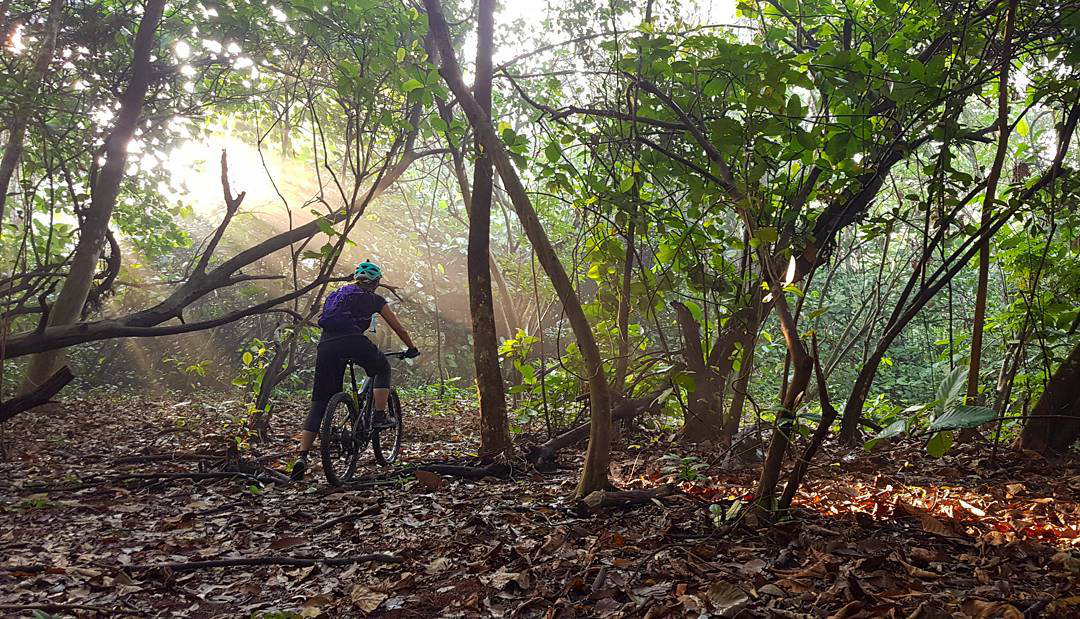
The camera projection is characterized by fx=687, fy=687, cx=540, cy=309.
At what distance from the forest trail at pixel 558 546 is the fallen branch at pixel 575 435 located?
222 mm

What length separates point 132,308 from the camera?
48.5 ft

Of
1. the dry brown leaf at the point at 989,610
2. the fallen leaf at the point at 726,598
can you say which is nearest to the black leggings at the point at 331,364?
the fallen leaf at the point at 726,598

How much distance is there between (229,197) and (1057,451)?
6.76 metres

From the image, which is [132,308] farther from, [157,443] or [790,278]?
[790,278]

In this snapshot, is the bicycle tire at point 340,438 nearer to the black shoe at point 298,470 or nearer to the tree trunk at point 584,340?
the black shoe at point 298,470

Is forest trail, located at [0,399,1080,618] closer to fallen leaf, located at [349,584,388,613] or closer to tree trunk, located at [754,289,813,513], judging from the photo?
fallen leaf, located at [349,584,388,613]

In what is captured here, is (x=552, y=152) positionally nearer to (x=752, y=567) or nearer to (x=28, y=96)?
(x=752, y=567)

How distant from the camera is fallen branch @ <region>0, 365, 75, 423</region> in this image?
5379mm

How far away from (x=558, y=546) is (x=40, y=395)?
178 inches

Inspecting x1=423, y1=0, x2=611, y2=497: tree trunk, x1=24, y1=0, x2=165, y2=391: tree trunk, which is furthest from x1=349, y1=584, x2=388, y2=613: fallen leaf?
x1=24, y1=0, x2=165, y2=391: tree trunk

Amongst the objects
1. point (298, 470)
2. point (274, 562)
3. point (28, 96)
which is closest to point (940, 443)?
point (274, 562)

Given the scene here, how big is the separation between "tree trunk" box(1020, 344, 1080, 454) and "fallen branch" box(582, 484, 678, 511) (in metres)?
2.35

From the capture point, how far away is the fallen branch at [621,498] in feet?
13.1

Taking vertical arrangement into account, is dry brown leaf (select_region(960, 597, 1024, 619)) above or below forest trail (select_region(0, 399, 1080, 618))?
above
